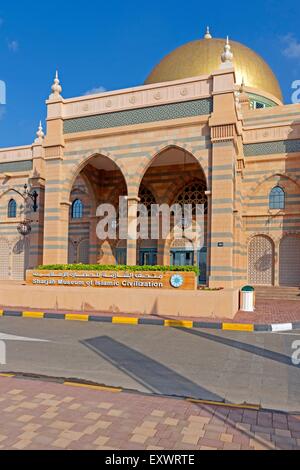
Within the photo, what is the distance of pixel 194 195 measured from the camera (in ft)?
68.9

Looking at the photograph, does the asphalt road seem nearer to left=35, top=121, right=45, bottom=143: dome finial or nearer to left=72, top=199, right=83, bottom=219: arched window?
left=72, top=199, right=83, bottom=219: arched window

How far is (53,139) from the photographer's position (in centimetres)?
1736

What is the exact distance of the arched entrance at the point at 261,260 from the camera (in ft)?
64.2

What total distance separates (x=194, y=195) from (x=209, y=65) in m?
13.3

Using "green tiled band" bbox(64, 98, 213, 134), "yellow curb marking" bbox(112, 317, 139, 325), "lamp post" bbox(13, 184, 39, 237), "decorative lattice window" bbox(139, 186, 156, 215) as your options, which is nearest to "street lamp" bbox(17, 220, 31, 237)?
"lamp post" bbox(13, 184, 39, 237)

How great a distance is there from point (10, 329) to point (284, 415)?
24.9 feet

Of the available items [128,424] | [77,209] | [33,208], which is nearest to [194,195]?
[77,209]

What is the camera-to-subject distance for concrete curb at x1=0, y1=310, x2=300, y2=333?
32.0 feet

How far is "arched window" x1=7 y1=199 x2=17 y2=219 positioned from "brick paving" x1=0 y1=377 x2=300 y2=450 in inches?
861

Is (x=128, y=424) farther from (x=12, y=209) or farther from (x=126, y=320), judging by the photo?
(x=12, y=209)

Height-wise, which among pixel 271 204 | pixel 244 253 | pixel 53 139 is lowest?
pixel 244 253

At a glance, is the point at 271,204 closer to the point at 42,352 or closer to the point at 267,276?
the point at 267,276

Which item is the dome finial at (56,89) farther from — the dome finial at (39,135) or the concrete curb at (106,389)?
the concrete curb at (106,389)
